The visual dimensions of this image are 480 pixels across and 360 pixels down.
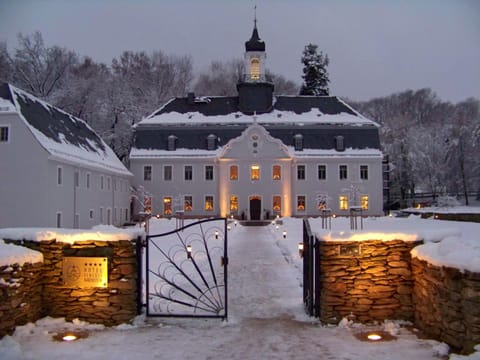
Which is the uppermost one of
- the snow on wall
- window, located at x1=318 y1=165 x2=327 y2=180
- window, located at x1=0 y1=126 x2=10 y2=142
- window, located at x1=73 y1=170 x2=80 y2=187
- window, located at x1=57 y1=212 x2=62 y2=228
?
window, located at x1=0 y1=126 x2=10 y2=142

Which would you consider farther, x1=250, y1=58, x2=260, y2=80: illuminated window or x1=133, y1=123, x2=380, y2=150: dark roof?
x1=250, y1=58, x2=260, y2=80: illuminated window

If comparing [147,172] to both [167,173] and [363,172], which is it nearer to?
[167,173]

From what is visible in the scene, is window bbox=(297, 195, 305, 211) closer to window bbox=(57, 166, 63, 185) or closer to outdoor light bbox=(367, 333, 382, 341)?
window bbox=(57, 166, 63, 185)

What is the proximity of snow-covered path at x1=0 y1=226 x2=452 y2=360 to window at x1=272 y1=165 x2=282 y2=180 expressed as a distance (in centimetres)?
3371

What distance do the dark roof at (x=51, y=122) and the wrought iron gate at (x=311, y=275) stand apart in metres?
21.5

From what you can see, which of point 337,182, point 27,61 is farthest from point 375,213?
point 27,61

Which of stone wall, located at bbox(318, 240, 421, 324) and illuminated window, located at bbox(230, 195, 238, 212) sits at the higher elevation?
illuminated window, located at bbox(230, 195, 238, 212)

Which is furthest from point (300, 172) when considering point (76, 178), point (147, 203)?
point (76, 178)

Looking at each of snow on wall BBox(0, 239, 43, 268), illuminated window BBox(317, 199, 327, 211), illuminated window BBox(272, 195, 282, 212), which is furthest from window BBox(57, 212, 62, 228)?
illuminated window BBox(317, 199, 327, 211)

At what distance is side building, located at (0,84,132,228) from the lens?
2614 cm

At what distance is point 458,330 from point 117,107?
46508 mm

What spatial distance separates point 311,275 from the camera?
9438 millimetres

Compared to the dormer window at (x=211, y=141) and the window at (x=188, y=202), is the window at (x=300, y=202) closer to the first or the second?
the dormer window at (x=211, y=141)

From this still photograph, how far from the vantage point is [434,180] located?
178 feet
